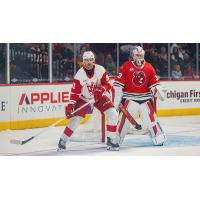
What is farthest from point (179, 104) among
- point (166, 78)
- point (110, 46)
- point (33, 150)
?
point (33, 150)

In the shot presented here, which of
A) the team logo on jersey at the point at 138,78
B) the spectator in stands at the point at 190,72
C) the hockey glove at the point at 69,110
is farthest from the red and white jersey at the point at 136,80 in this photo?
the hockey glove at the point at 69,110

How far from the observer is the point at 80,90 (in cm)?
720

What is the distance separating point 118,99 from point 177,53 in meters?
0.75

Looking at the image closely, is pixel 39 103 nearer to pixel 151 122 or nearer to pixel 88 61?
pixel 88 61

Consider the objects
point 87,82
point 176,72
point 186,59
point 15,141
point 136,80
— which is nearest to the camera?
point 15,141

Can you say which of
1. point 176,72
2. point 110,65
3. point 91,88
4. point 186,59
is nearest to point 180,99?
point 176,72

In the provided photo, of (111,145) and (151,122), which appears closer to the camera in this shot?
(111,145)

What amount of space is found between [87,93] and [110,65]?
341mm

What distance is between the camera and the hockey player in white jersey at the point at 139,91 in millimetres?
7262

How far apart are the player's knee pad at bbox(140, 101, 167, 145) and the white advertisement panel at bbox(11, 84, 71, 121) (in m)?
0.75

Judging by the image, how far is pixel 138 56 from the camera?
23.8 ft
